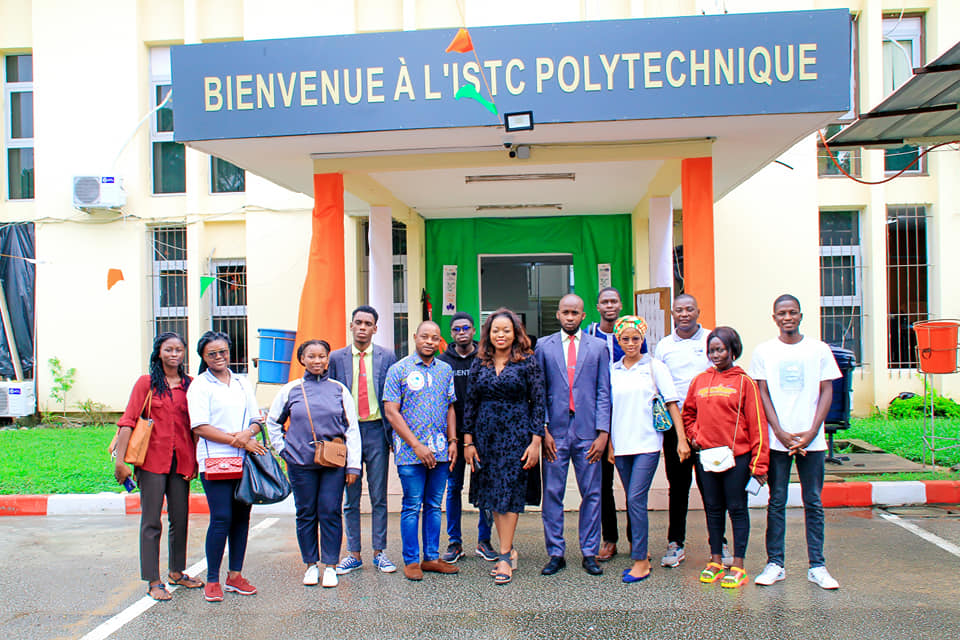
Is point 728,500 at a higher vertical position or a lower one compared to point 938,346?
lower

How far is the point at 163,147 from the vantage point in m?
11.5

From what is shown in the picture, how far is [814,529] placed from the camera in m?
4.61

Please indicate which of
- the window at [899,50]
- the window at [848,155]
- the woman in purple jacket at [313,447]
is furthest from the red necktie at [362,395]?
the window at [899,50]

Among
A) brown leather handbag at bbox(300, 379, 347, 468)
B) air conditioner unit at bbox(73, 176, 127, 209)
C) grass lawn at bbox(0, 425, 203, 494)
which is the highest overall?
air conditioner unit at bbox(73, 176, 127, 209)

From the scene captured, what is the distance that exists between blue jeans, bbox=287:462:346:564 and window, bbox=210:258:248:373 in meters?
7.01

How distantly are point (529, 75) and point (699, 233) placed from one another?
7.09 feet

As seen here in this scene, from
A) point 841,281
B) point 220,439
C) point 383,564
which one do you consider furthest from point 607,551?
point 841,281

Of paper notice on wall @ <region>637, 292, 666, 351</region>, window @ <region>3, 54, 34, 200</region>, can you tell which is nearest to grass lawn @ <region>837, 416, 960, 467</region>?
paper notice on wall @ <region>637, 292, 666, 351</region>

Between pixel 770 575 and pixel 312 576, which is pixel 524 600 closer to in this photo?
pixel 312 576

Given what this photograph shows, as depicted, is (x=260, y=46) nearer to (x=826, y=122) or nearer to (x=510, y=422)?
(x=510, y=422)

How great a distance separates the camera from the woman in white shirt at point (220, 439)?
14.7ft

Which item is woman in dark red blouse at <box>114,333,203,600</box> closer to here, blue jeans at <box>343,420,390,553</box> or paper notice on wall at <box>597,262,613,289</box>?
blue jeans at <box>343,420,390,553</box>

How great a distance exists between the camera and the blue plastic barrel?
8297 mm

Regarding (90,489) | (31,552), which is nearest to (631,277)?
(90,489)
